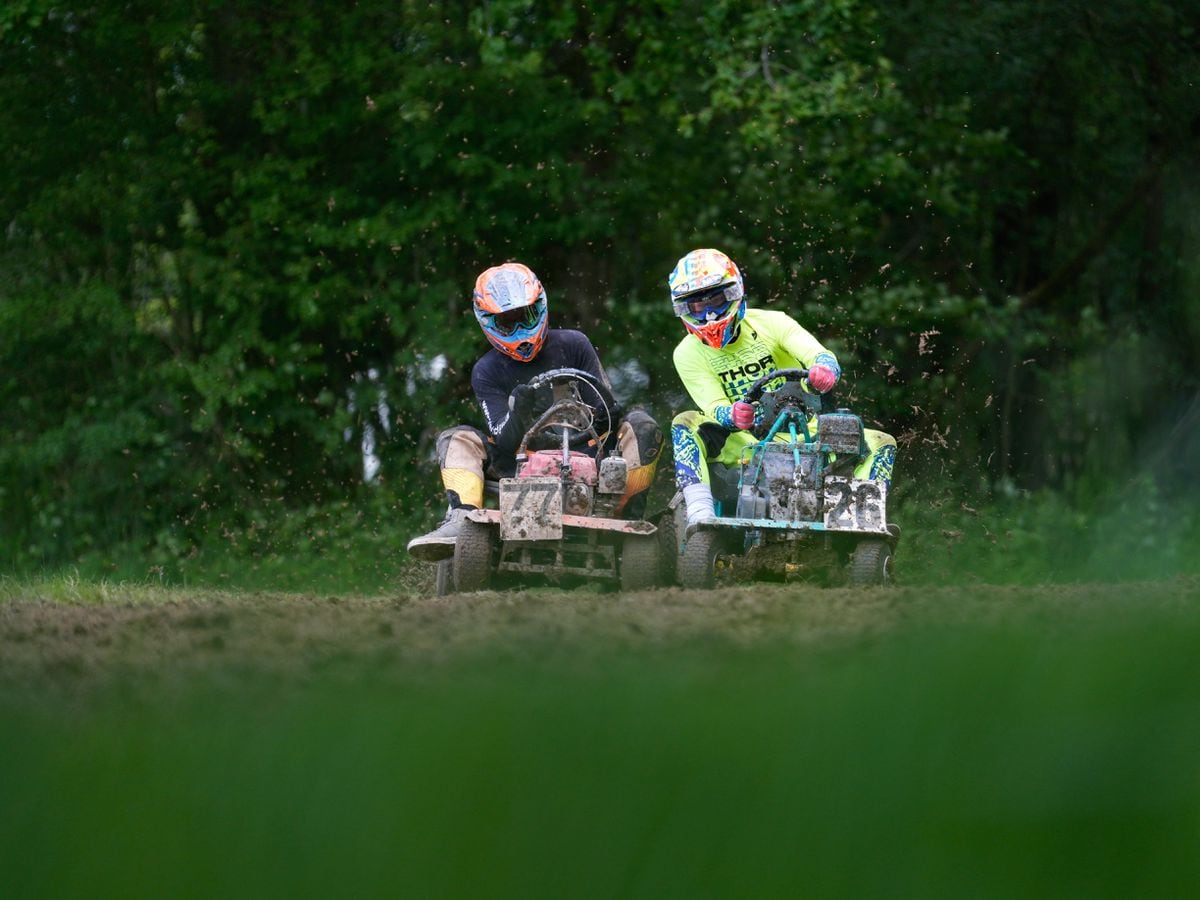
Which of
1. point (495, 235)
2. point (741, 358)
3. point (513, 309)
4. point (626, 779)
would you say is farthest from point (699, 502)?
point (626, 779)

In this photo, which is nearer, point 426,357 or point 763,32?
point 763,32

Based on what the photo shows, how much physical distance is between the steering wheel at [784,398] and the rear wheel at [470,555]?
1528 millimetres

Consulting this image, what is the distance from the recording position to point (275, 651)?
1286 millimetres

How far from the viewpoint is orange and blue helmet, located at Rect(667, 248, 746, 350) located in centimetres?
878

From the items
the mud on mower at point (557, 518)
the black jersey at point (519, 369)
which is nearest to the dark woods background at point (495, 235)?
the black jersey at point (519, 369)

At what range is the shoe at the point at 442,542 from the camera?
341 inches

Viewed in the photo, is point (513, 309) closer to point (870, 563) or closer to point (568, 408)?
point (568, 408)

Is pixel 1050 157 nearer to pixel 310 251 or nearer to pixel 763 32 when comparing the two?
pixel 763 32

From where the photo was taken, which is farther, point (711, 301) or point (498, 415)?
point (498, 415)

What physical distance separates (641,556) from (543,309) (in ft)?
4.90

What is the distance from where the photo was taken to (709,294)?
883 cm

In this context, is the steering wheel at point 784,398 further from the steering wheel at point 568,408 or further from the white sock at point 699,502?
the steering wheel at point 568,408

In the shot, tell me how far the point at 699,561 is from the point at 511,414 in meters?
1.35

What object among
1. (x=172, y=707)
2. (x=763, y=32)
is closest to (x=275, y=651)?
(x=172, y=707)
